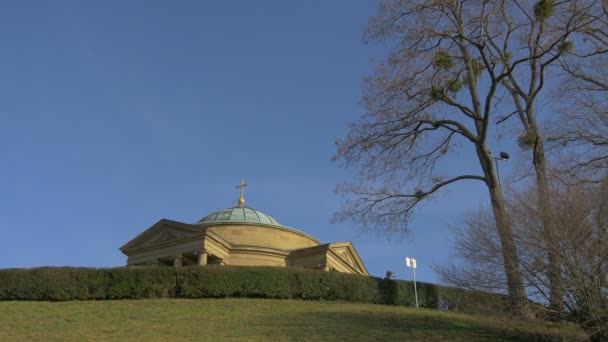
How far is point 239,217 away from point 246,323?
2273cm

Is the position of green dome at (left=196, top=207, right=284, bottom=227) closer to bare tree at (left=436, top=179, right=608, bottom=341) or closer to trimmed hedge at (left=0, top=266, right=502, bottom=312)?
trimmed hedge at (left=0, top=266, right=502, bottom=312)

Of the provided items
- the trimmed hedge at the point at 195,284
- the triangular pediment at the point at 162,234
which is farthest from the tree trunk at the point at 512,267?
the triangular pediment at the point at 162,234

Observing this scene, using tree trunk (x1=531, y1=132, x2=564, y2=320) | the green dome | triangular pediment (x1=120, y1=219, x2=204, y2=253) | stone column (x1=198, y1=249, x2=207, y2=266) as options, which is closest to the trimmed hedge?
stone column (x1=198, y1=249, x2=207, y2=266)

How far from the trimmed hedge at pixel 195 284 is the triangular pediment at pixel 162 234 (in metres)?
8.87

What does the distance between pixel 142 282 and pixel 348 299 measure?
28.8 ft

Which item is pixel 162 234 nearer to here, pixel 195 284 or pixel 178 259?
pixel 178 259

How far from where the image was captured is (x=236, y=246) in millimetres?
38750

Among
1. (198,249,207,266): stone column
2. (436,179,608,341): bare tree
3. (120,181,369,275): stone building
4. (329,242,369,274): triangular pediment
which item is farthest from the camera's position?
(329,242,369,274): triangular pediment

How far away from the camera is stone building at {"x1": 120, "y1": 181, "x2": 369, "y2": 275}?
37094 millimetres

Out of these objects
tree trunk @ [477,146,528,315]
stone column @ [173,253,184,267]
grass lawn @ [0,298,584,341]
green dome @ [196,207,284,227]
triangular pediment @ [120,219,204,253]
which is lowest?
grass lawn @ [0,298,584,341]

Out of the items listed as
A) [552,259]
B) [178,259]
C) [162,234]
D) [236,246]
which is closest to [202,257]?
[178,259]

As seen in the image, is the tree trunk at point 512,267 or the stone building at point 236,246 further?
the stone building at point 236,246

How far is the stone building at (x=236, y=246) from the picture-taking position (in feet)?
122

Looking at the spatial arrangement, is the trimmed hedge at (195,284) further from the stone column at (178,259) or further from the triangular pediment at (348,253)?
the triangular pediment at (348,253)
